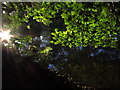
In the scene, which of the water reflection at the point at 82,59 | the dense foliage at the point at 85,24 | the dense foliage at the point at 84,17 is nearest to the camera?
the dense foliage at the point at 84,17

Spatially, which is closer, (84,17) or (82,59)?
(84,17)

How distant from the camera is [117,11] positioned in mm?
7141

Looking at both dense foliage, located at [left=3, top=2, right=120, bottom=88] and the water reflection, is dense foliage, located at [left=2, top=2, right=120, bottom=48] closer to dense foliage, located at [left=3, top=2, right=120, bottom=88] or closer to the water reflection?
dense foliage, located at [left=3, top=2, right=120, bottom=88]

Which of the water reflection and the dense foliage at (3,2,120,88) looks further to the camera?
the water reflection

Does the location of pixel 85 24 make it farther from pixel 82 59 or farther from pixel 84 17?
pixel 82 59

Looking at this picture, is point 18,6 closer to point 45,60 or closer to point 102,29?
point 102,29

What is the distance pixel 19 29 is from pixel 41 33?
2761 mm

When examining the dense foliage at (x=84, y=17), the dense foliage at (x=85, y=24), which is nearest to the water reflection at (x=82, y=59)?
the dense foliage at (x=85, y=24)

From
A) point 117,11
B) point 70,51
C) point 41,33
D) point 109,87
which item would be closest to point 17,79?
point 117,11

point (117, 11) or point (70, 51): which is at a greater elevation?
point (70, 51)

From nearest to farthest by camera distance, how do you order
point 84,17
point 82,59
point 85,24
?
1. point 84,17
2. point 85,24
3. point 82,59

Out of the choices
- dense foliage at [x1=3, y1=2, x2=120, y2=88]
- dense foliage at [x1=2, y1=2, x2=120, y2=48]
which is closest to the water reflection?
dense foliage at [x1=3, y1=2, x2=120, y2=88]

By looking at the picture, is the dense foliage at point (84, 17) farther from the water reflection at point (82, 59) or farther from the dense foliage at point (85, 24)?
the water reflection at point (82, 59)

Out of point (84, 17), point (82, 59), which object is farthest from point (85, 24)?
point (82, 59)
